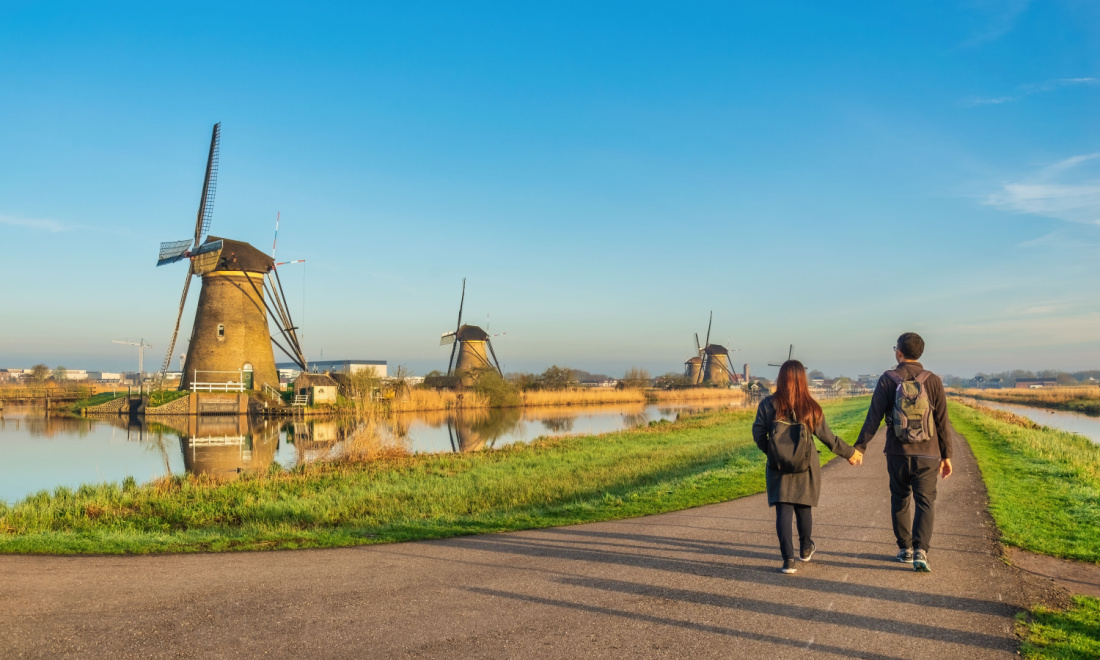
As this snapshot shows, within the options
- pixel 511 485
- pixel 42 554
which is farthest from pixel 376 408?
pixel 42 554

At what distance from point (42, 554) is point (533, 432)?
26.6 metres

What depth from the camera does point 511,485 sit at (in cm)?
1339

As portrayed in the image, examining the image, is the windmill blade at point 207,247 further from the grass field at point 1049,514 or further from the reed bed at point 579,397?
the grass field at point 1049,514

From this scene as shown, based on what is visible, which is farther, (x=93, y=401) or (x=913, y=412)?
(x=93, y=401)

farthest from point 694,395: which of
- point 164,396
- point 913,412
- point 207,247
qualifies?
point 913,412

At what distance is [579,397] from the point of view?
195 ft

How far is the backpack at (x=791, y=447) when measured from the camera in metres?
5.70

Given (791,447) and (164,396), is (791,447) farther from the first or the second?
(164,396)

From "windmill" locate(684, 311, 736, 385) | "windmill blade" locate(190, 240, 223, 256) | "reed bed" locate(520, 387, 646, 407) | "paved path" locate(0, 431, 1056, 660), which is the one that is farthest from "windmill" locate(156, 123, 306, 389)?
"windmill" locate(684, 311, 736, 385)

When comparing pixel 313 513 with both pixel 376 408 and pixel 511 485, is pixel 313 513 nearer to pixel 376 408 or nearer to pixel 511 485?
pixel 511 485

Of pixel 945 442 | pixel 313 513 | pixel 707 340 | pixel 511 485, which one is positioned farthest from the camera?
pixel 707 340

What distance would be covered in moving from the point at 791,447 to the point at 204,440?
2852cm

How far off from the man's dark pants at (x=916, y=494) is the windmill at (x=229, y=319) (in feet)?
139

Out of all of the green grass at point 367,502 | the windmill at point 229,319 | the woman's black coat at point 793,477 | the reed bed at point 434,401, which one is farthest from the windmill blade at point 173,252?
the woman's black coat at point 793,477
